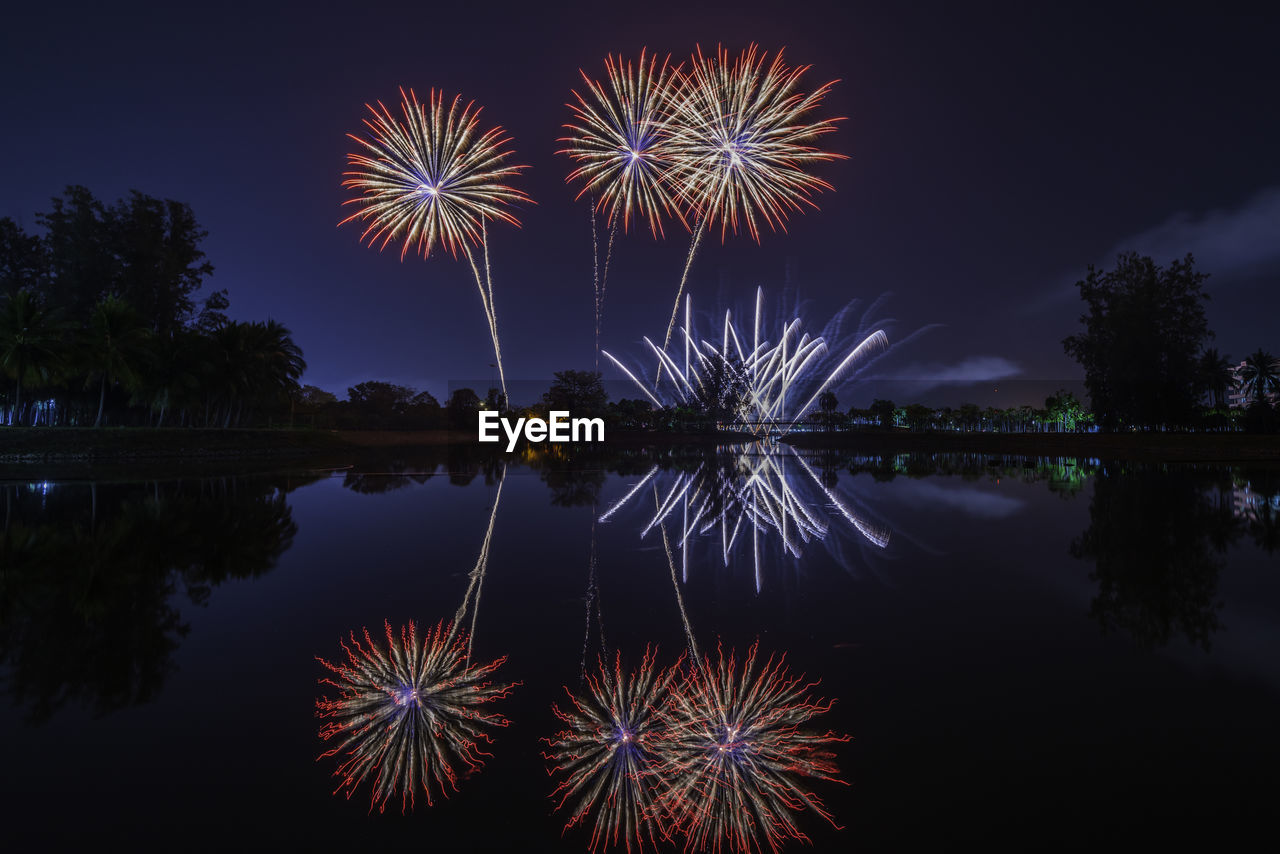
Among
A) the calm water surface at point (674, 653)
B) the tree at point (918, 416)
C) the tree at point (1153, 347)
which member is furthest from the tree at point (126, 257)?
the tree at point (918, 416)

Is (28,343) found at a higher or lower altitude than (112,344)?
lower

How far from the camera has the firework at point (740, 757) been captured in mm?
3266

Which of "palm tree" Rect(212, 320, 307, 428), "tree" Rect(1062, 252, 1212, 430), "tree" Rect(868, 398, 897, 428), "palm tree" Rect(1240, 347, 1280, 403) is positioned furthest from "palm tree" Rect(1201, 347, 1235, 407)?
"palm tree" Rect(212, 320, 307, 428)

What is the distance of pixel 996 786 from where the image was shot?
3.48 metres

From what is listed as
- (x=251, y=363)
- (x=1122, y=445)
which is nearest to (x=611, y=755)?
(x=1122, y=445)

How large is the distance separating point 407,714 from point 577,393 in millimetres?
78436

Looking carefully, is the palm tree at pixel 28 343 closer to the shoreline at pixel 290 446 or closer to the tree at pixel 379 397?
the shoreline at pixel 290 446

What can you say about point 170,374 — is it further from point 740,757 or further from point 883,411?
point 883,411

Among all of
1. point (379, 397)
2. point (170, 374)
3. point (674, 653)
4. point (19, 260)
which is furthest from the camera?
point (379, 397)

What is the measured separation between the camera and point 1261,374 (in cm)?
7394

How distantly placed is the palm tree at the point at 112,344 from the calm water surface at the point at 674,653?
37.0 m

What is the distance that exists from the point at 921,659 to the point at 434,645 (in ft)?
14.3

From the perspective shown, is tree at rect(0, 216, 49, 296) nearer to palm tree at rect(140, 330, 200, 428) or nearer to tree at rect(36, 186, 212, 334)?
tree at rect(36, 186, 212, 334)

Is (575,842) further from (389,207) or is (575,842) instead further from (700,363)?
(700,363)
